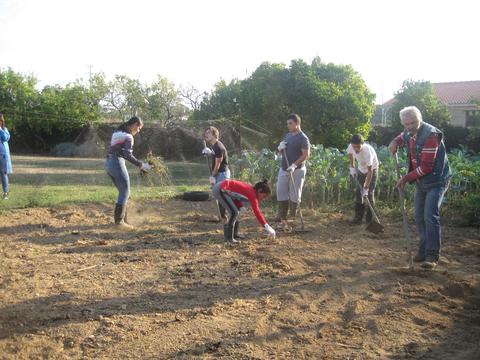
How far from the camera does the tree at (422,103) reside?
70.2ft

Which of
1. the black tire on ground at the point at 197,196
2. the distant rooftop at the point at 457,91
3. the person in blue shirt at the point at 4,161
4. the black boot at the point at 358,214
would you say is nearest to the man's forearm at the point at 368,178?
the black boot at the point at 358,214

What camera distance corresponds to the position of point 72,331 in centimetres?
359

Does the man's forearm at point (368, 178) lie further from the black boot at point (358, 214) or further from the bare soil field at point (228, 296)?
the bare soil field at point (228, 296)

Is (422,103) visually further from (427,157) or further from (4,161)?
(4,161)

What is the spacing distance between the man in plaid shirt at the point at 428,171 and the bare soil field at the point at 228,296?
15.8 inches

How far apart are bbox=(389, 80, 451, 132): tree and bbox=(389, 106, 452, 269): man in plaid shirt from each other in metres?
17.1

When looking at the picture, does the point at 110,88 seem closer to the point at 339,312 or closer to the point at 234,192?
the point at 234,192

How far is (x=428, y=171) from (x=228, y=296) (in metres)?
2.58

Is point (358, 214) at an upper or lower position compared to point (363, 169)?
lower

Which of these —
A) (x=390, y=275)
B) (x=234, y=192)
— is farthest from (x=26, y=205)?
(x=390, y=275)

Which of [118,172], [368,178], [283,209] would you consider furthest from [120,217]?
[368,178]

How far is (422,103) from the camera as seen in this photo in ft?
71.4

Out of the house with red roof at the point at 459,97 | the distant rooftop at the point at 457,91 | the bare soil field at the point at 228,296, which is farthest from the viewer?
the distant rooftop at the point at 457,91

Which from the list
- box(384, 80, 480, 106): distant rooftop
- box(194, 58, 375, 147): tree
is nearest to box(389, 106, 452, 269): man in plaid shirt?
box(194, 58, 375, 147): tree
